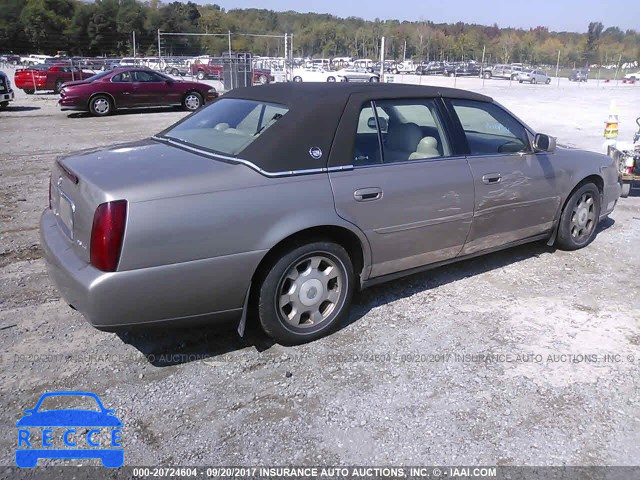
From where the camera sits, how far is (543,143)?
4676 mm

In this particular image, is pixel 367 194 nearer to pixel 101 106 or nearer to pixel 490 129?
pixel 490 129

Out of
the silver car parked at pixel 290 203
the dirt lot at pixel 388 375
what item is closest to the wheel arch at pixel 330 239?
the silver car parked at pixel 290 203

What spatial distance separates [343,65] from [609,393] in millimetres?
61144

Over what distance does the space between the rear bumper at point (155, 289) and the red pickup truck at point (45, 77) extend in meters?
24.4

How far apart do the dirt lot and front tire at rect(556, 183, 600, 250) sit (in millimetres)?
342

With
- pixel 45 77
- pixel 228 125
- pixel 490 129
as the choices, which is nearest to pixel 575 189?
pixel 490 129

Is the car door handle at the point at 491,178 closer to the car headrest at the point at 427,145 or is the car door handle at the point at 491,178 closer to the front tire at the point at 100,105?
the car headrest at the point at 427,145

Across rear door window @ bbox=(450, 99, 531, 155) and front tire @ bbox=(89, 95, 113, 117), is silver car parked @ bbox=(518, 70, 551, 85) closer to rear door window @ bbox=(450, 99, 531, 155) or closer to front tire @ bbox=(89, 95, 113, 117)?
front tire @ bbox=(89, 95, 113, 117)

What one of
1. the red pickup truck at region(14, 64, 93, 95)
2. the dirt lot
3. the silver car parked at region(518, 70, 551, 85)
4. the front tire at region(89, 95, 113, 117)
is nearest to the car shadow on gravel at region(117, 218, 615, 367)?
the dirt lot

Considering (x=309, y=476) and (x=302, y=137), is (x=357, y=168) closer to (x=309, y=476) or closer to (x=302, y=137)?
(x=302, y=137)

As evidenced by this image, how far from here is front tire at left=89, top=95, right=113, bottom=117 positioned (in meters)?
17.0

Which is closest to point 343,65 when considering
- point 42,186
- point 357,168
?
point 42,186

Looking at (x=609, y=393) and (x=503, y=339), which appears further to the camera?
(x=503, y=339)

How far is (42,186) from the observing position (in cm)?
783
